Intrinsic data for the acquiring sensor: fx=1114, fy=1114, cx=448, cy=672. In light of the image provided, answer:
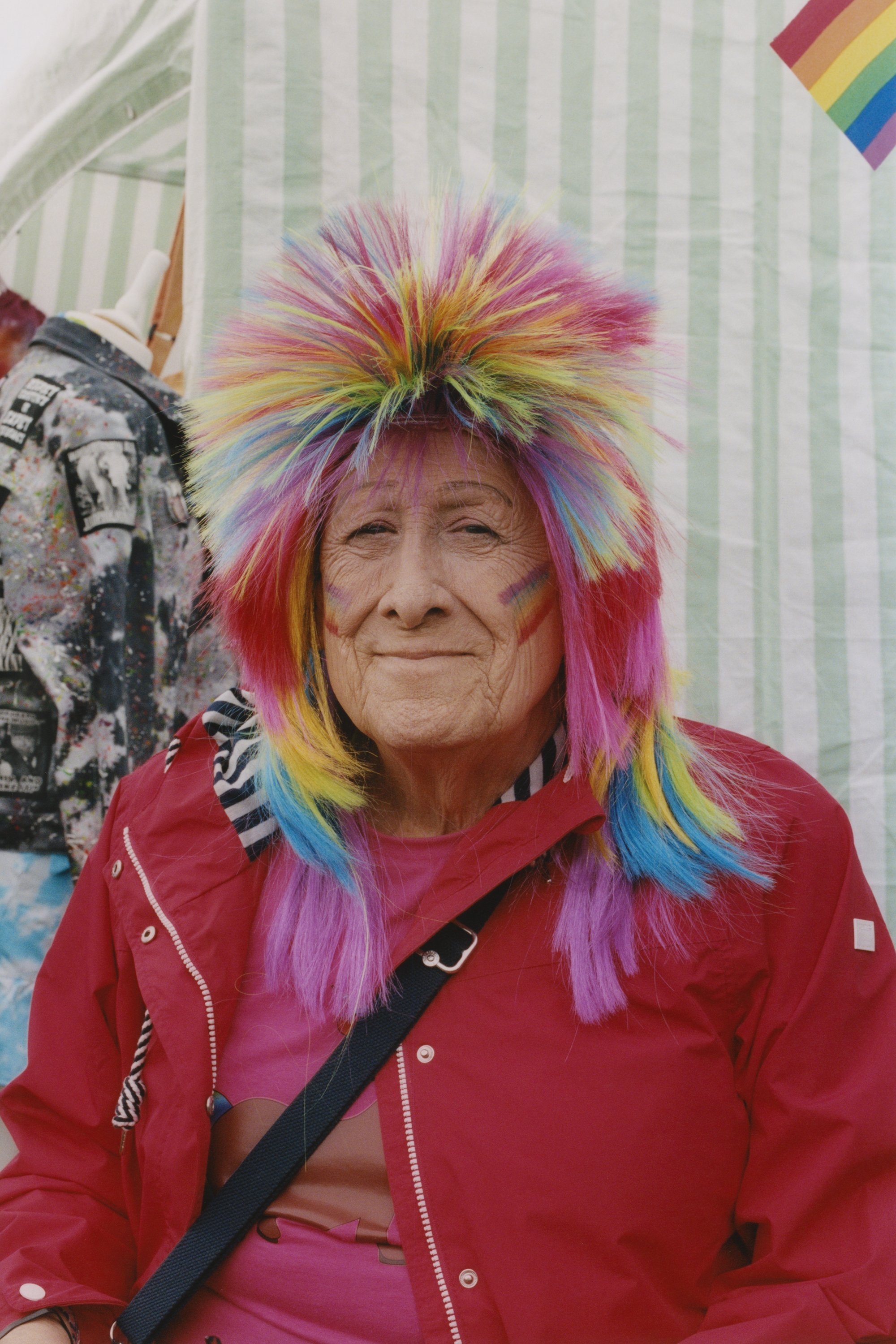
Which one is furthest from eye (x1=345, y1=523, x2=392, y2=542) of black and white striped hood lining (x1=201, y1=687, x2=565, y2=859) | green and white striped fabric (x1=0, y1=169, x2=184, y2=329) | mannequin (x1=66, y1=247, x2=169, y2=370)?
green and white striped fabric (x1=0, y1=169, x2=184, y2=329)

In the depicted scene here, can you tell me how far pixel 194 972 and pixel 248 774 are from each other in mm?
283

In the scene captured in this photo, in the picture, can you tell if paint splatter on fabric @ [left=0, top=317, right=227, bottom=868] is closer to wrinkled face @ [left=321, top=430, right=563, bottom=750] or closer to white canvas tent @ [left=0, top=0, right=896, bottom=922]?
white canvas tent @ [left=0, top=0, right=896, bottom=922]

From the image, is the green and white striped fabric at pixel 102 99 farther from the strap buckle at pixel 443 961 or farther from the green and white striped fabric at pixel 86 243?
the strap buckle at pixel 443 961

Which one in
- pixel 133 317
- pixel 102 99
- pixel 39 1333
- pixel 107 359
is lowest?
pixel 39 1333

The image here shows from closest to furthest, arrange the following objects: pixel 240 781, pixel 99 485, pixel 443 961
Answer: pixel 443 961 < pixel 240 781 < pixel 99 485

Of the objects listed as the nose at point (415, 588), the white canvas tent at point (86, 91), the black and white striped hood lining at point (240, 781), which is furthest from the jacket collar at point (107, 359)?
the nose at point (415, 588)

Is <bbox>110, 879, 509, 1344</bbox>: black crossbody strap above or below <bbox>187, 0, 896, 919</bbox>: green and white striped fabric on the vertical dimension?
below

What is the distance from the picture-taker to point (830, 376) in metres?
2.05

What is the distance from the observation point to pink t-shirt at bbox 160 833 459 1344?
128cm

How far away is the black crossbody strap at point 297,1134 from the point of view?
132 cm

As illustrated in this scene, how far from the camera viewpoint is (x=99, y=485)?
1.83 metres

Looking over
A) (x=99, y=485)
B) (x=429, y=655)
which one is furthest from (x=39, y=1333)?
(x=99, y=485)

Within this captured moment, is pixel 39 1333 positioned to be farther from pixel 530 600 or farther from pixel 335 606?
pixel 530 600

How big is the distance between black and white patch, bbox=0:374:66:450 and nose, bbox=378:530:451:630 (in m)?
0.82
